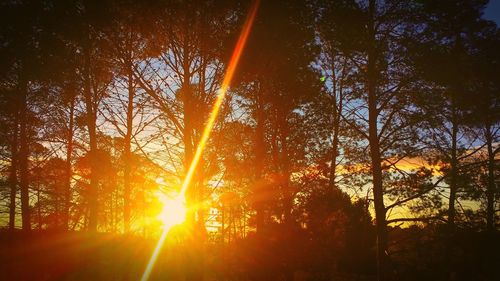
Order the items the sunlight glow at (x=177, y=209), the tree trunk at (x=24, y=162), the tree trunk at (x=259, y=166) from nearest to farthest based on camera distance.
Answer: the sunlight glow at (x=177, y=209)
the tree trunk at (x=259, y=166)
the tree trunk at (x=24, y=162)

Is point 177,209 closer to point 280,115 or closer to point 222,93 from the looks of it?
point 222,93

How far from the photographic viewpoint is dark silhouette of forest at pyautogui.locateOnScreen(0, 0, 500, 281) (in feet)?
24.7

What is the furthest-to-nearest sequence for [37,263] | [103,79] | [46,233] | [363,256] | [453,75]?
[363,256], [103,79], [46,233], [37,263], [453,75]

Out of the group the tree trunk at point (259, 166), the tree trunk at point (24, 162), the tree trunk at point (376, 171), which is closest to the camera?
the tree trunk at point (376, 171)

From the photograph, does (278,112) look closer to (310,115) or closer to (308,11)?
(310,115)

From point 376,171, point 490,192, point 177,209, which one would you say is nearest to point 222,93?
point 177,209

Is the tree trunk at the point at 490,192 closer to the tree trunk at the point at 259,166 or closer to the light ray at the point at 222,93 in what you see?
the light ray at the point at 222,93

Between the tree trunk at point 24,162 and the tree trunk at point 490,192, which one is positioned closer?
the tree trunk at point 490,192

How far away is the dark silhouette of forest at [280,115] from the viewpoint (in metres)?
7.52

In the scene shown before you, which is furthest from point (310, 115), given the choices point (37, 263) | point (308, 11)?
point (37, 263)

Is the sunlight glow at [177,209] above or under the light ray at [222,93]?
under

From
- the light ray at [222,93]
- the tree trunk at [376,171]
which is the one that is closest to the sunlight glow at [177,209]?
the light ray at [222,93]

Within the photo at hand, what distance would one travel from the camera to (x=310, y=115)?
11711 millimetres

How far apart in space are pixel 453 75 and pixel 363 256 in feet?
29.6
